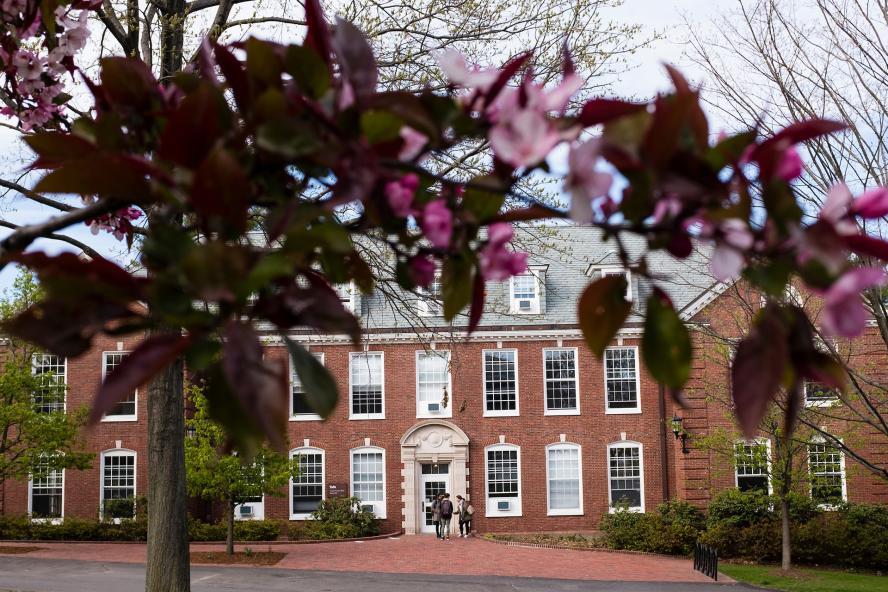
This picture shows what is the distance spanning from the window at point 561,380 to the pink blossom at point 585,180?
94.0ft

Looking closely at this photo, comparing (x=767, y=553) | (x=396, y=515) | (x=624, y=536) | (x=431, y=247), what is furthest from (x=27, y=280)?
(x=431, y=247)

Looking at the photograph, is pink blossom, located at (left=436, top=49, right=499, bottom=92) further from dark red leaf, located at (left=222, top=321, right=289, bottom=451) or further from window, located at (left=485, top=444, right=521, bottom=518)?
window, located at (left=485, top=444, right=521, bottom=518)

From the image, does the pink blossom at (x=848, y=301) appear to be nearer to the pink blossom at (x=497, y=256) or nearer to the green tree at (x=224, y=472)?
the pink blossom at (x=497, y=256)

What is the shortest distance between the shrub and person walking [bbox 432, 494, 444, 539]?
6.13 ft

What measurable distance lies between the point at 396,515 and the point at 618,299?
28741mm

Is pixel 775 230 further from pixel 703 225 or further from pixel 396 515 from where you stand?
pixel 396 515

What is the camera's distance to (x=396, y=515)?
29078 mm

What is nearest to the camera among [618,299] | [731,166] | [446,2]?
[731,166]

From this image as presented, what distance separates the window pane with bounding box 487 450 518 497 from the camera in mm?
28922

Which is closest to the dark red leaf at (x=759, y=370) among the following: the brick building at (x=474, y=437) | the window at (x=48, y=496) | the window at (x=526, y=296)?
the brick building at (x=474, y=437)

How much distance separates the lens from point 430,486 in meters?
29.2

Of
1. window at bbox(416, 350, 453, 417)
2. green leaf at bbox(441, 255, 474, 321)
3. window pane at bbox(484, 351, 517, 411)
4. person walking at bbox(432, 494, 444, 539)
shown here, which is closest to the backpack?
person walking at bbox(432, 494, 444, 539)

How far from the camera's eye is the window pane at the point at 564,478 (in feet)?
94.3

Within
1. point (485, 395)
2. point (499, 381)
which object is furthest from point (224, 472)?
point (499, 381)
